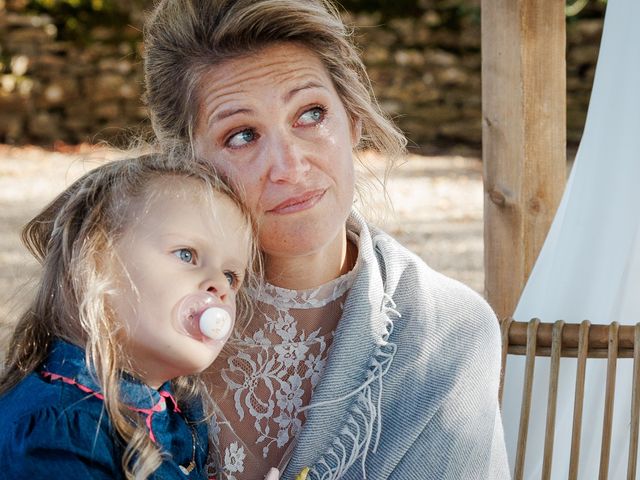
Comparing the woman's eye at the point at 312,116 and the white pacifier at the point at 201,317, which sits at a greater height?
the woman's eye at the point at 312,116

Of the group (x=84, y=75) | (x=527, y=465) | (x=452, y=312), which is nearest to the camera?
(x=452, y=312)

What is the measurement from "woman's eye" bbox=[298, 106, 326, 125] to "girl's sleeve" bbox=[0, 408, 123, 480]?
0.63 m

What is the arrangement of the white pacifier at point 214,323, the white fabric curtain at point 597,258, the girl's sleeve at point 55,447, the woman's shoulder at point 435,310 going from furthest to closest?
the white fabric curtain at point 597,258
the woman's shoulder at point 435,310
the white pacifier at point 214,323
the girl's sleeve at point 55,447

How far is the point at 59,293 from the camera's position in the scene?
148 centimetres

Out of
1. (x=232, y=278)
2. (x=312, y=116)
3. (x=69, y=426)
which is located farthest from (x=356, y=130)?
(x=69, y=426)

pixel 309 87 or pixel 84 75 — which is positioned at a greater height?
pixel 309 87

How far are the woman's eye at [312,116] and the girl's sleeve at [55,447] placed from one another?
63 centimetres

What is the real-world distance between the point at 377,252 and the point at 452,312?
0.20 meters

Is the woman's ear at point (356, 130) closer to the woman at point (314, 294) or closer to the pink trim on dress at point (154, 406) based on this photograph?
the woman at point (314, 294)

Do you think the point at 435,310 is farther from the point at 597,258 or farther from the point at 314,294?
the point at 597,258

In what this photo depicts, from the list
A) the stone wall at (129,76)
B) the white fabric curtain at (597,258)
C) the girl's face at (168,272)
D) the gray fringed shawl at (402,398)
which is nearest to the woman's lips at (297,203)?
the girl's face at (168,272)

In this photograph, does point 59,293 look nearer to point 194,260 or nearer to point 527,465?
point 194,260

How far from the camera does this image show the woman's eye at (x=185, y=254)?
144 centimetres

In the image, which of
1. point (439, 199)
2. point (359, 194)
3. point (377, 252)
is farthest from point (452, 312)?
point (439, 199)
